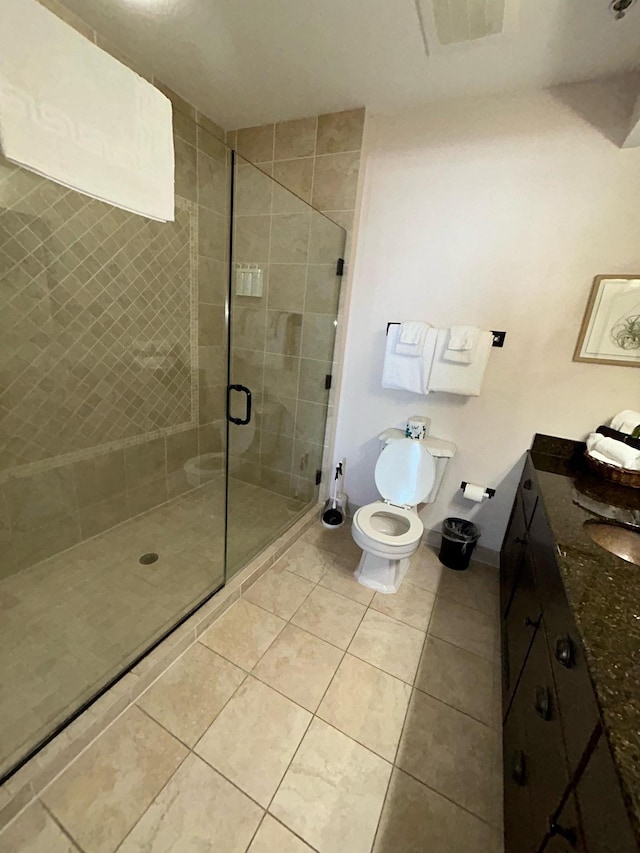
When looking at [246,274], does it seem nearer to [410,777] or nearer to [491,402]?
[491,402]

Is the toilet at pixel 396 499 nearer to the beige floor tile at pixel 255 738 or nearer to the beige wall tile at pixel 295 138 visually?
the beige floor tile at pixel 255 738

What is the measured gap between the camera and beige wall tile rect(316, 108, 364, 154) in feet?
6.29

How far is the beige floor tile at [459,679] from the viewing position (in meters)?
1.32

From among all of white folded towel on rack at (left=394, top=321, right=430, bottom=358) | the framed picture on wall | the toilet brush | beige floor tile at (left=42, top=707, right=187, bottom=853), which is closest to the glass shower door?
the toilet brush

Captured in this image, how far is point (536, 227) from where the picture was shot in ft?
5.61

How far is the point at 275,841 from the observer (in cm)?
94

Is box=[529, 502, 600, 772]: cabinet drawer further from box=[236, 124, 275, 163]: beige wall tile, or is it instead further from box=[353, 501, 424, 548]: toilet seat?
box=[236, 124, 275, 163]: beige wall tile

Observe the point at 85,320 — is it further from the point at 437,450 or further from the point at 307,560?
the point at 437,450

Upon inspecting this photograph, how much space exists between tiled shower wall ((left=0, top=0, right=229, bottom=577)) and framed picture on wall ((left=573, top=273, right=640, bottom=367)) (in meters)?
2.13

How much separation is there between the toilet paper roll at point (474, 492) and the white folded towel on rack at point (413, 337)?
2.74 feet

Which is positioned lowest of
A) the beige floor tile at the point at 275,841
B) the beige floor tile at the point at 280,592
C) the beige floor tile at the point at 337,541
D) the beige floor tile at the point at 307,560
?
the beige floor tile at the point at 275,841

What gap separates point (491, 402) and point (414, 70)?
1641 mm

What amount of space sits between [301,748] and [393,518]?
1.12 m

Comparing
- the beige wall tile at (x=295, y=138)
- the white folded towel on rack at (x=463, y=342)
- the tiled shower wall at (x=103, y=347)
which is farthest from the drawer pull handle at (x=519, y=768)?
the beige wall tile at (x=295, y=138)
